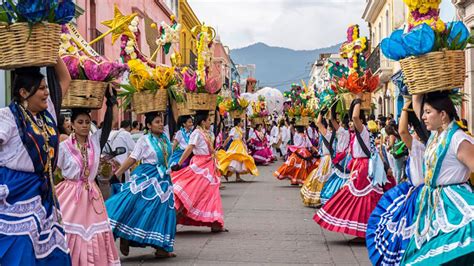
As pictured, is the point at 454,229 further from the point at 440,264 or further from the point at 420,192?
the point at 420,192

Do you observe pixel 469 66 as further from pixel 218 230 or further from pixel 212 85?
pixel 218 230

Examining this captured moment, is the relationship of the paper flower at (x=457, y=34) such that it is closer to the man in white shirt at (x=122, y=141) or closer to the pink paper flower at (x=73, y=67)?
the pink paper flower at (x=73, y=67)

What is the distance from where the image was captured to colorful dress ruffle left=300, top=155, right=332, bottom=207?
15.3 meters

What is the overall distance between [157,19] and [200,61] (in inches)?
894

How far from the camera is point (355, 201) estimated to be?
10.6m

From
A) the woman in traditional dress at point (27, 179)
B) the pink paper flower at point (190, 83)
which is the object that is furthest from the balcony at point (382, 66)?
the woman in traditional dress at point (27, 179)

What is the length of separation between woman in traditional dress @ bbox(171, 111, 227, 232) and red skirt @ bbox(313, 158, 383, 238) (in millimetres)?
1695

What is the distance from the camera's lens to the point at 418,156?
7.02 metres

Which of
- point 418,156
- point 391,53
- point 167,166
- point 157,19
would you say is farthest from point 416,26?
point 157,19

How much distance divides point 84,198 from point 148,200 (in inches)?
92.1

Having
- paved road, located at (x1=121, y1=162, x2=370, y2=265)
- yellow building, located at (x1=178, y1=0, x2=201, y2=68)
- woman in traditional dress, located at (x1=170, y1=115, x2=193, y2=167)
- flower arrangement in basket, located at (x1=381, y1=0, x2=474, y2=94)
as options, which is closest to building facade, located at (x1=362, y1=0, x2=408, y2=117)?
yellow building, located at (x1=178, y1=0, x2=201, y2=68)

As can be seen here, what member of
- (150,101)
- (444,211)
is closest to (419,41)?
(444,211)

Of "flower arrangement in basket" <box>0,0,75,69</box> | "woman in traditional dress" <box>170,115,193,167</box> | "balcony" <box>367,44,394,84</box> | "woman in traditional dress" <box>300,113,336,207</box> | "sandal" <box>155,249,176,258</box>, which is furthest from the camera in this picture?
"balcony" <box>367,44,394,84</box>

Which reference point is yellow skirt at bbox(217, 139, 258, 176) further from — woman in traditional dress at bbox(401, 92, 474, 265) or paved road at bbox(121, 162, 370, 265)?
woman in traditional dress at bbox(401, 92, 474, 265)
